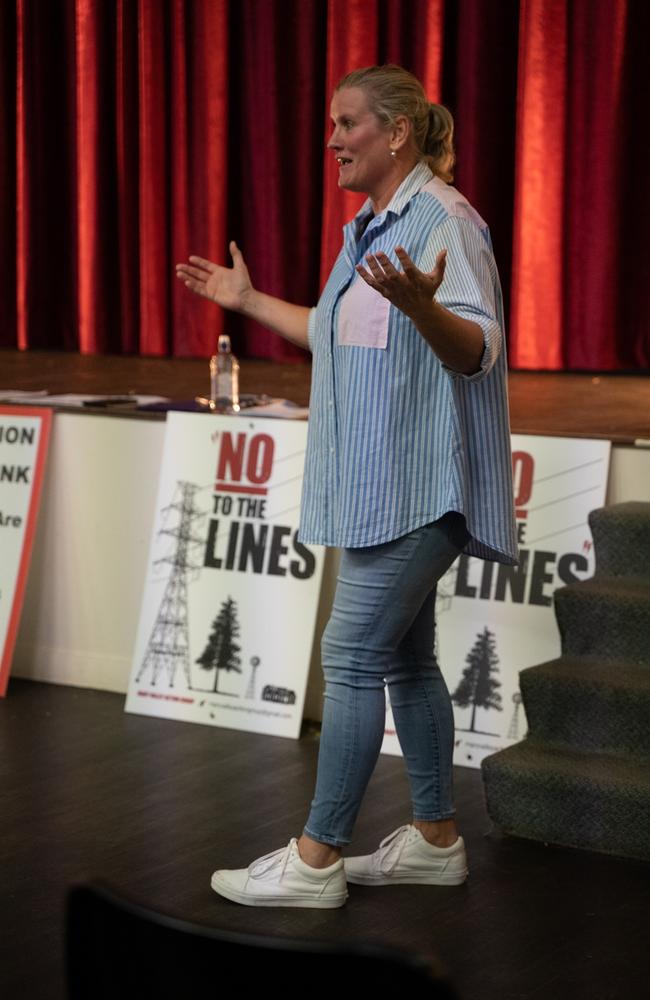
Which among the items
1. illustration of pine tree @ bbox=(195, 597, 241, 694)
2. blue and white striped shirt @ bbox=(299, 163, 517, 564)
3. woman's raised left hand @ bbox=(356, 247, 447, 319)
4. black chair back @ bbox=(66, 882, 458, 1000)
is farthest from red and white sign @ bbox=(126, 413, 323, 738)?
black chair back @ bbox=(66, 882, 458, 1000)

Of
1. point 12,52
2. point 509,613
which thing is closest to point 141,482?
point 509,613

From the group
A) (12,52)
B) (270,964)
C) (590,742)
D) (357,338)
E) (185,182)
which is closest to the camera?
(270,964)

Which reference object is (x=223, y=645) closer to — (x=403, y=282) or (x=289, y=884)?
(x=289, y=884)

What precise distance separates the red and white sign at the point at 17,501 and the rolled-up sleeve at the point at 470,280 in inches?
75.1

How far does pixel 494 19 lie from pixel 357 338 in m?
4.20

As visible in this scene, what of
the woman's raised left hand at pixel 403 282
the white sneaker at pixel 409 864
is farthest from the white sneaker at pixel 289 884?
the woman's raised left hand at pixel 403 282

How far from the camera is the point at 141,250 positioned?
7062mm

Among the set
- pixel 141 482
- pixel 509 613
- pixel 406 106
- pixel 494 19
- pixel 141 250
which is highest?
pixel 494 19

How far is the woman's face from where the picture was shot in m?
2.27

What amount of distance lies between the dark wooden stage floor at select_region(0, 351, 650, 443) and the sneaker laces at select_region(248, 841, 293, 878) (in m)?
1.51

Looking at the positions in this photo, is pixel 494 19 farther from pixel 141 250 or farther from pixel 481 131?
pixel 141 250

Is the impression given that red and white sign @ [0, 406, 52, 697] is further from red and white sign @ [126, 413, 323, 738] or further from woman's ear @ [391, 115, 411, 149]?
woman's ear @ [391, 115, 411, 149]

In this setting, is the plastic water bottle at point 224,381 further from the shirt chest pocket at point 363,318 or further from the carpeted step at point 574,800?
the shirt chest pocket at point 363,318

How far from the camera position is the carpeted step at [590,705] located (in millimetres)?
2838
